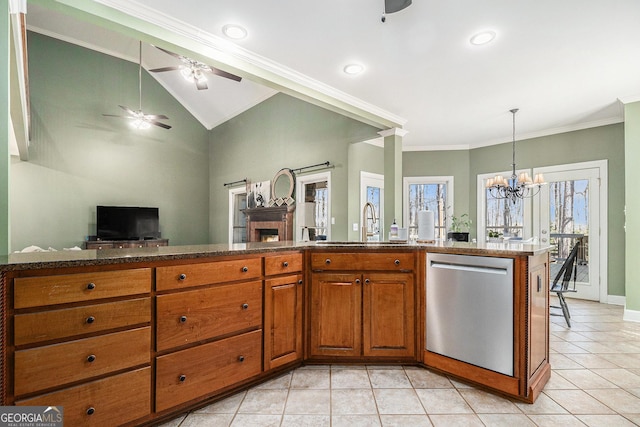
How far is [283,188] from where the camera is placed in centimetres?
633

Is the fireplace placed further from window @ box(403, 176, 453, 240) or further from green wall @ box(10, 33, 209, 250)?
window @ box(403, 176, 453, 240)

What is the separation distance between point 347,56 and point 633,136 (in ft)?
11.8

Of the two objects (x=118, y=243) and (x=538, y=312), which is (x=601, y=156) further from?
(x=118, y=243)

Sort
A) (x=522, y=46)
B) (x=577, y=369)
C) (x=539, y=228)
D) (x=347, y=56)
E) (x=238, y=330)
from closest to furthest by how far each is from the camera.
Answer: (x=238, y=330)
(x=577, y=369)
(x=522, y=46)
(x=347, y=56)
(x=539, y=228)

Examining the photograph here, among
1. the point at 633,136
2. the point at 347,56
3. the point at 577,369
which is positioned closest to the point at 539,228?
the point at 633,136

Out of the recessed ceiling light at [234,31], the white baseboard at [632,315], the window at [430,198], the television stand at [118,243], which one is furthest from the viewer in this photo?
the window at [430,198]

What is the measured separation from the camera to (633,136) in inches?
151

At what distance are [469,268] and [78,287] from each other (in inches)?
86.4

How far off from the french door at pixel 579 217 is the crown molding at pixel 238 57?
3.53 m

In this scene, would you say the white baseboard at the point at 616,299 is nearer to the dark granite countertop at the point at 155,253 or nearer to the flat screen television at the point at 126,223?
the dark granite countertop at the point at 155,253

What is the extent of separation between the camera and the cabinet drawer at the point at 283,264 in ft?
7.16

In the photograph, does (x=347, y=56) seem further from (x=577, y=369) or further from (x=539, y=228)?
(x=539, y=228)

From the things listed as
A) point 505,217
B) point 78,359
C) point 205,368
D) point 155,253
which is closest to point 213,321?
point 205,368

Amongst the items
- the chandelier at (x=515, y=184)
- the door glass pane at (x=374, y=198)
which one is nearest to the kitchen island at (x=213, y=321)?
the chandelier at (x=515, y=184)
